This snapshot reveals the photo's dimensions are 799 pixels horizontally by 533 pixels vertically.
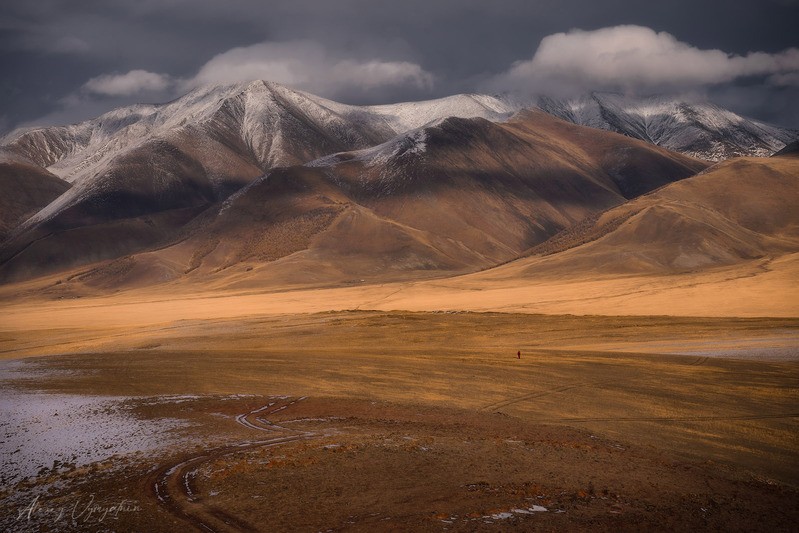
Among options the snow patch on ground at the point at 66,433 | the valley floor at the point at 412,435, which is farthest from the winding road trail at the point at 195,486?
the snow patch on ground at the point at 66,433

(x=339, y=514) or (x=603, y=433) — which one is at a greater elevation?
(x=339, y=514)

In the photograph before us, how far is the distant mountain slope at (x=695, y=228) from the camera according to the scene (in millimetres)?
121875

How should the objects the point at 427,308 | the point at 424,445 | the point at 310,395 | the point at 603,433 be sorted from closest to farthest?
the point at 424,445
the point at 603,433
the point at 310,395
the point at 427,308

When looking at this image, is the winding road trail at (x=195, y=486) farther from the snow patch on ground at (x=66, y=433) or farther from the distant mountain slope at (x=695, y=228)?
the distant mountain slope at (x=695, y=228)

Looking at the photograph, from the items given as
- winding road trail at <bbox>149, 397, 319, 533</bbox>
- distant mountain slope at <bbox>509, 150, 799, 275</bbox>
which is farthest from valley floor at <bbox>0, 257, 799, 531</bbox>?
distant mountain slope at <bbox>509, 150, 799, 275</bbox>

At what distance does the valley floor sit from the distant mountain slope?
78009 mm

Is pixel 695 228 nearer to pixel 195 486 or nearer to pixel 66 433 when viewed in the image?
pixel 66 433

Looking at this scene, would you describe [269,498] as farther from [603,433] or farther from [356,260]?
[356,260]

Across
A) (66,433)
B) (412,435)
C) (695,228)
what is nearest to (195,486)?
(412,435)

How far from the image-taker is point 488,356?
37500mm

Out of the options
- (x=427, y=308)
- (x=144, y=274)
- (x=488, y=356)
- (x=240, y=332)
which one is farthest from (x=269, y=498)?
(x=144, y=274)

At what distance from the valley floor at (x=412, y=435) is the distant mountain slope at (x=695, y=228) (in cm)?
7801

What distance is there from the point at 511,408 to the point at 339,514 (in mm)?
12316

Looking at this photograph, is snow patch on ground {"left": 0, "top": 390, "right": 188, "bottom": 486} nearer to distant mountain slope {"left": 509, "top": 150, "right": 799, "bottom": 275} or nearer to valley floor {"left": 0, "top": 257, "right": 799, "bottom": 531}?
valley floor {"left": 0, "top": 257, "right": 799, "bottom": 531}
